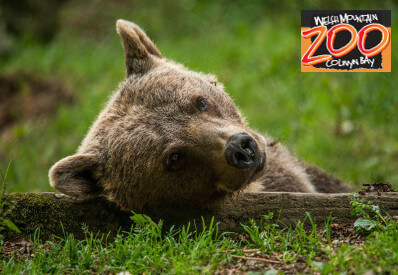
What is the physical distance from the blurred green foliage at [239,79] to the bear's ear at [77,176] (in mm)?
3120

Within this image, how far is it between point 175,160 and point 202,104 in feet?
2.30

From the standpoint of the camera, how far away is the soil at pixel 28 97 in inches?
432

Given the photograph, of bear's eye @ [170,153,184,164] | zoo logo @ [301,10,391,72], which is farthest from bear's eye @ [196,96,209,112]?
zoo logo @ [301,10,391,72]

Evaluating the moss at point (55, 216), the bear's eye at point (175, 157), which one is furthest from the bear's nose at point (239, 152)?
the moss at point (55, 216)

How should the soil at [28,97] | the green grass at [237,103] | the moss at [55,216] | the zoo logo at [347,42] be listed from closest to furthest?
the green grass at [237,103]
the moss at [55,216]
the zoo logo at [347,42]
the soil at [28,97]

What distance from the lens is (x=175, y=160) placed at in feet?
Answer: 15.2

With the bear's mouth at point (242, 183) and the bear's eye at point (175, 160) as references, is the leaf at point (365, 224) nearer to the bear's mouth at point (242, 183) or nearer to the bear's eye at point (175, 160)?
the bear's mouth at point (242, 183)

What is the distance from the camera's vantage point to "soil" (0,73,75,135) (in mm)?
10977

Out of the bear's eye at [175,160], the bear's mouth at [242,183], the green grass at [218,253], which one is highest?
the bear's eye at [175,160]

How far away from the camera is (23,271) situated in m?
3.83

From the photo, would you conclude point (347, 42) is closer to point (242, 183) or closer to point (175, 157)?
point (242, 183)

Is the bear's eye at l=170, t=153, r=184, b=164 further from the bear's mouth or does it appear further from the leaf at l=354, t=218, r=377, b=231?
the leaf at l=354, t=218, r=377, b=231

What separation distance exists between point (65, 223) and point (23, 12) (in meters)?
10.7

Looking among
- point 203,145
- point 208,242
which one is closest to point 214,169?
point 203,145
